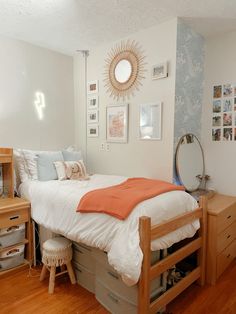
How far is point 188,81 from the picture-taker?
2594 mm

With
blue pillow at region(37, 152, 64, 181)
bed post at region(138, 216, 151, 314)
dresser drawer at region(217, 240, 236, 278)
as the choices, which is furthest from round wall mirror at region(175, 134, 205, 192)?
blue pillow at region(37, 152, 64, 181)

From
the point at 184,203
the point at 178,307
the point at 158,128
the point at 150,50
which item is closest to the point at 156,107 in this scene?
the point at 158,128

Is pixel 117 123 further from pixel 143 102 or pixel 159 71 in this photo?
pixel 159 71

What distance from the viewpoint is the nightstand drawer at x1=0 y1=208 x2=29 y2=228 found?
2.24 metres

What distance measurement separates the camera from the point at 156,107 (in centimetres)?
258

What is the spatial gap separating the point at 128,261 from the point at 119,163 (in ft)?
5.54

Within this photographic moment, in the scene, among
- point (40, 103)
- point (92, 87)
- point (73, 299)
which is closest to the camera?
point (73, 299)

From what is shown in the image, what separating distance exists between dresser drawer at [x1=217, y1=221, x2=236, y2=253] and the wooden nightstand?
72.6 inches

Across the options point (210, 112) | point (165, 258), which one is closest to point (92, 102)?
point (210, 112)

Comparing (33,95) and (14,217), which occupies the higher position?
(33,95)

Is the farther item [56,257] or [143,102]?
[143,102]

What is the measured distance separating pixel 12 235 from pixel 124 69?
221cm

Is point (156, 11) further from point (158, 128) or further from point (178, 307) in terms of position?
point (178, 307)

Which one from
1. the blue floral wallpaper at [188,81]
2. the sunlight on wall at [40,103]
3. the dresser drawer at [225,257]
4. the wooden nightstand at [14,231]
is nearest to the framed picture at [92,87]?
Answer: the sunlight on wall at [40,103]
